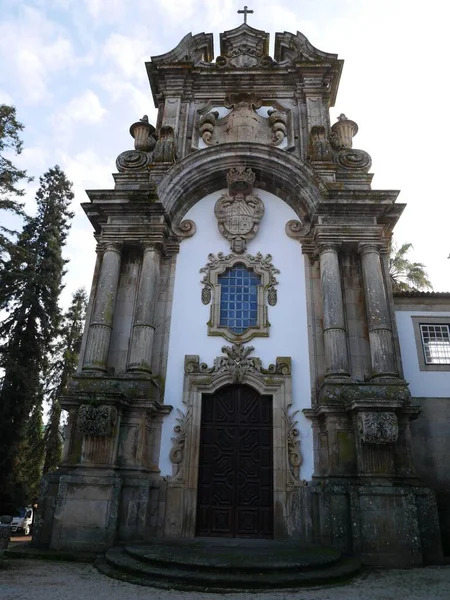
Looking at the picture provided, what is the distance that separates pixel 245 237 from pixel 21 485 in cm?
1529

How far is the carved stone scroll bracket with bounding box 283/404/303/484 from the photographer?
970 cm

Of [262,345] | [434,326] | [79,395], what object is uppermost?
[434,326]

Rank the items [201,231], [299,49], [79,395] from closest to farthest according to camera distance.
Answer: [79,395] → [201,231] → [299,49]

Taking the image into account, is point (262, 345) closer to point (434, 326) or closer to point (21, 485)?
point (434, 326)

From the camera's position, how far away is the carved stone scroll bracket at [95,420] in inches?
348

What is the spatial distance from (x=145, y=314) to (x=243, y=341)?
2.43 meters

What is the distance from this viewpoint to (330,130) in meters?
13.5

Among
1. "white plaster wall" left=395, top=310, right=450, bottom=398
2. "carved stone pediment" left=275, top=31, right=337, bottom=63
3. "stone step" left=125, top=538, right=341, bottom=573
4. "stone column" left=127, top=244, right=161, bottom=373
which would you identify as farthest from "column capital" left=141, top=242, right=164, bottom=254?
"carved stone pediment" left=275, top=31, right=337, bottom=63

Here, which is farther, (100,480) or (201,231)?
(201,231)

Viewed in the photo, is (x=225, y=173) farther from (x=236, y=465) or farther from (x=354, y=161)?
(x=236, y=465)

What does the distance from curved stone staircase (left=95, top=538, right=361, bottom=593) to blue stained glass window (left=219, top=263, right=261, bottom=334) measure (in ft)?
16.7

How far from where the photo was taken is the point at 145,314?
10602 millimetres

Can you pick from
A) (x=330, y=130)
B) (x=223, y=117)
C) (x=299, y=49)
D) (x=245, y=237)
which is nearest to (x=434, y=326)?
(x=245, y=237)

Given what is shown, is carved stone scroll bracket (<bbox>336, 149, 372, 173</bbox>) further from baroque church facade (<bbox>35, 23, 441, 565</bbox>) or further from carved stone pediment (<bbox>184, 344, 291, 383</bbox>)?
carved stone pediment (<bbox>184, 344, 291, 383</bbox>)
